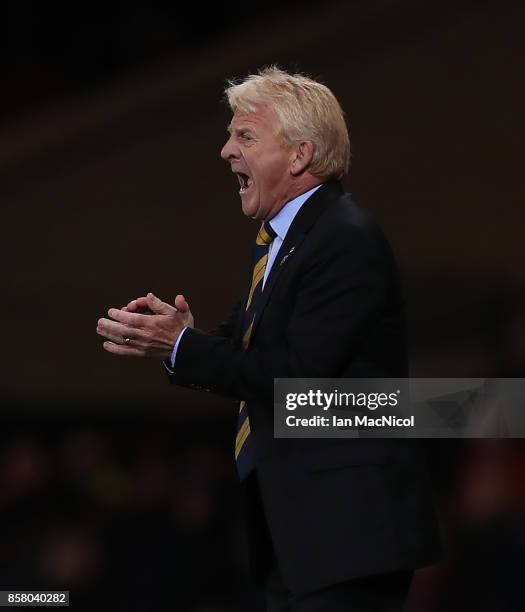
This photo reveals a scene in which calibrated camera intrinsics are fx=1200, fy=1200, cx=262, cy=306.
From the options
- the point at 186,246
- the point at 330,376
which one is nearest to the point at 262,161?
the point at 330,376

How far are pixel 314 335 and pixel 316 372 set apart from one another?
41 millimetres

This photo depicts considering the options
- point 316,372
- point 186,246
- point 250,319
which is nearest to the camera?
point 316,372

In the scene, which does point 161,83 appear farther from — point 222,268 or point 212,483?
point 212,483

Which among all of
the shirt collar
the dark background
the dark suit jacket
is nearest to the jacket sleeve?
the dark suit jacket

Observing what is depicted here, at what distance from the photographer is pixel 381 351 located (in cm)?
137

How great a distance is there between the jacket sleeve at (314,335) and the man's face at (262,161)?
0.45ft

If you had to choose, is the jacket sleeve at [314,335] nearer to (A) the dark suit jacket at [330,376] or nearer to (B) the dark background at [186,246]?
(A) the dark suit jacket at [330,376]

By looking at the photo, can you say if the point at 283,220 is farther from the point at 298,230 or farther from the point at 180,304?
the point at 180,304

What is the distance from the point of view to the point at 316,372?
1.32 meters

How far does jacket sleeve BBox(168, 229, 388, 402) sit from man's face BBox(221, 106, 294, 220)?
137 millimetres

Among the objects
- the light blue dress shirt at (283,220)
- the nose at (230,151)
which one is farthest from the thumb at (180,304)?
the nose at (230,151)

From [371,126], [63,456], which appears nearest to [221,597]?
[63,456]

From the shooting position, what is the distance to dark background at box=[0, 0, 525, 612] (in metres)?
2.97

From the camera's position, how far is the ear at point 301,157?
Answer: 1.44 m
